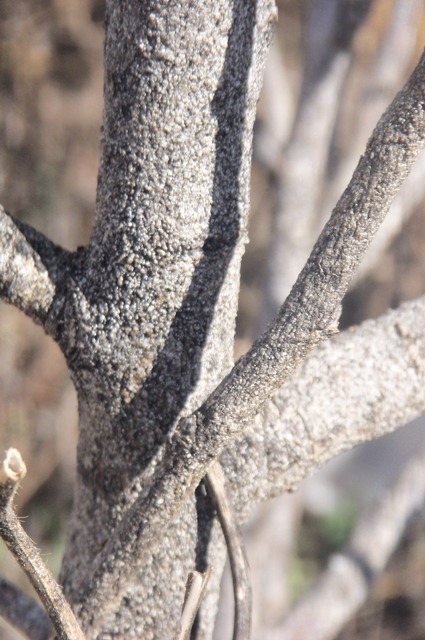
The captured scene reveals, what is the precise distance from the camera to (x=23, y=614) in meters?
0.65

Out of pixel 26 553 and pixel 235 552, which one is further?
pixel 235 552

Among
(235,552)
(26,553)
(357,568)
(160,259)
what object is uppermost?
(357,568)

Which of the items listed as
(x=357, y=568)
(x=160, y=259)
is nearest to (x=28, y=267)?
(x=160, y=259)

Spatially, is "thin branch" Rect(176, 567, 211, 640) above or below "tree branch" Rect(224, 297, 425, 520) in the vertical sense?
below

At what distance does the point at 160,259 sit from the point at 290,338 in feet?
0.39

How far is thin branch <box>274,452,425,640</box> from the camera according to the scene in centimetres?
114

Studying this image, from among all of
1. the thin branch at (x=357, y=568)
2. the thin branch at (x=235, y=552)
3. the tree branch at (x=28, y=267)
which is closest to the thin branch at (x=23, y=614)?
the thin branch at (x=235, y=552)

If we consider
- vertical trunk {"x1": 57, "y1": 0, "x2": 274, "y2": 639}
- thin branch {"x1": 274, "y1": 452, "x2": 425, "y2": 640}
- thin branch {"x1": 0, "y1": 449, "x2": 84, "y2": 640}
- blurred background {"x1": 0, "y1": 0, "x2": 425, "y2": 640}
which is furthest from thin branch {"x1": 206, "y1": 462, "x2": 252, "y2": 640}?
blurred background {"x1": 0, "y1": 0, "x2": 425, "y2": 640}

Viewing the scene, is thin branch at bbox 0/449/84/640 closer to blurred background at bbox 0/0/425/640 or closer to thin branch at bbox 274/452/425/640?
thin branch at bbox 274/452/425/640

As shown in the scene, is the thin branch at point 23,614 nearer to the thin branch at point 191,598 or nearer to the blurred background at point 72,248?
the thin branch at point 191,598

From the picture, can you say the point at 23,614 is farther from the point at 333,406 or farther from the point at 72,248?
the point at 72,248

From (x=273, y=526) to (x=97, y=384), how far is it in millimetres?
1124

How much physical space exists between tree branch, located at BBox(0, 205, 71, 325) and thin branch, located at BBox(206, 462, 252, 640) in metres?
0.19

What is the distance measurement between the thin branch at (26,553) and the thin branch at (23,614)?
173 millimetres
